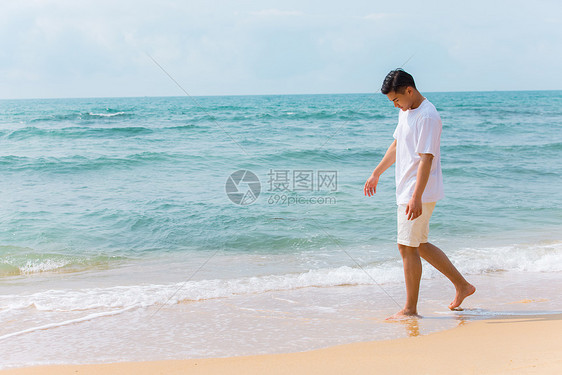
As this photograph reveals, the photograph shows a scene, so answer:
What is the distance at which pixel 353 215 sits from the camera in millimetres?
7277

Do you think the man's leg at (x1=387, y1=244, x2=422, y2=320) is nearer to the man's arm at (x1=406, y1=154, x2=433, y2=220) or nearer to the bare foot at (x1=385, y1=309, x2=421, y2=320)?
the bare foot at (x1=385, y1=309, x2=421, y2=320)

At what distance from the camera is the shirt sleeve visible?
2951 mm

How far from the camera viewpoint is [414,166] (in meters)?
3.06

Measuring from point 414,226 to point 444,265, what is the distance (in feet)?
1.35

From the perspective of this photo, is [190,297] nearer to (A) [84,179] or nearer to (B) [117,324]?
(B) [117,324]

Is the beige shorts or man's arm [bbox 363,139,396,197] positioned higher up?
man's arm [bbox 363,139,396,197]

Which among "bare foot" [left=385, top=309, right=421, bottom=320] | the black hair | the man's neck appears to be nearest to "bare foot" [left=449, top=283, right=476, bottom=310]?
"bare foot" [left=385, top=309, right=421, bottom=320]

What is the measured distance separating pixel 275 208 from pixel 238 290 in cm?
355

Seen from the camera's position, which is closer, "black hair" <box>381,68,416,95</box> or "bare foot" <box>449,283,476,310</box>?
"black hair" <box>381,68,416,95</box>

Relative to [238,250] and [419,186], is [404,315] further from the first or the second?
[238,250]

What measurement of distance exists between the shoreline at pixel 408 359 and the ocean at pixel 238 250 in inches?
6.3

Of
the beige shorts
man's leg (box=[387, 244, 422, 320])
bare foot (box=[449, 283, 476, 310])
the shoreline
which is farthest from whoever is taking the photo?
bare foot (box=[449, 283, 476, 310])

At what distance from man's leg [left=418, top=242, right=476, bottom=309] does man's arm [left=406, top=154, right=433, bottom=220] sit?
0.36 meters

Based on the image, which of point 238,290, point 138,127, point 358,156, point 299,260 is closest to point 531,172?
point 358,156
